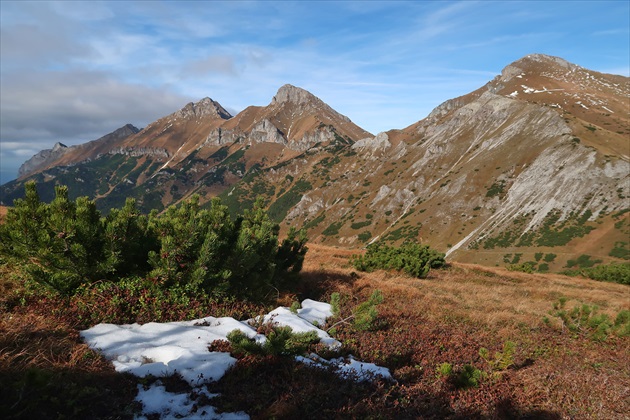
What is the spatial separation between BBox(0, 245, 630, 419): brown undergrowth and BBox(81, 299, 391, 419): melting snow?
9.5 inches

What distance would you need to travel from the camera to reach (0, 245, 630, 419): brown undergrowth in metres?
4.68

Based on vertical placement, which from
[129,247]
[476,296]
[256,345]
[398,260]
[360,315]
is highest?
[129,247]

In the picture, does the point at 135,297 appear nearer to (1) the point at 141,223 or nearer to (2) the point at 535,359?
(1) the point at 141,223

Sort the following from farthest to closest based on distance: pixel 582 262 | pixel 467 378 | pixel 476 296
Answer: pixel 582 262 < pixel 476 296 < pixel 467 378

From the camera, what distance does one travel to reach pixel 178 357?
20.1ft

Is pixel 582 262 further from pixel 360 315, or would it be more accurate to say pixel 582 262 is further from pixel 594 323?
pixel 360 315

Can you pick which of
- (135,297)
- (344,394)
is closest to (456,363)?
(344,394)

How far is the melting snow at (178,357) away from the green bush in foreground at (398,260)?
591 inches

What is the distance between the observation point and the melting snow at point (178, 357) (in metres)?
4.96

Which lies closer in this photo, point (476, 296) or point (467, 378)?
point (467, 378)

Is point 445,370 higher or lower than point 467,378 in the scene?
higher

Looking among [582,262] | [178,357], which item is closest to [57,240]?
[178,357]

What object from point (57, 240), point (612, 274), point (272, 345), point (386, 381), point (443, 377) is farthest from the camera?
point (612, 274)

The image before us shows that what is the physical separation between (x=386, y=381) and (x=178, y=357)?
3.99 m
